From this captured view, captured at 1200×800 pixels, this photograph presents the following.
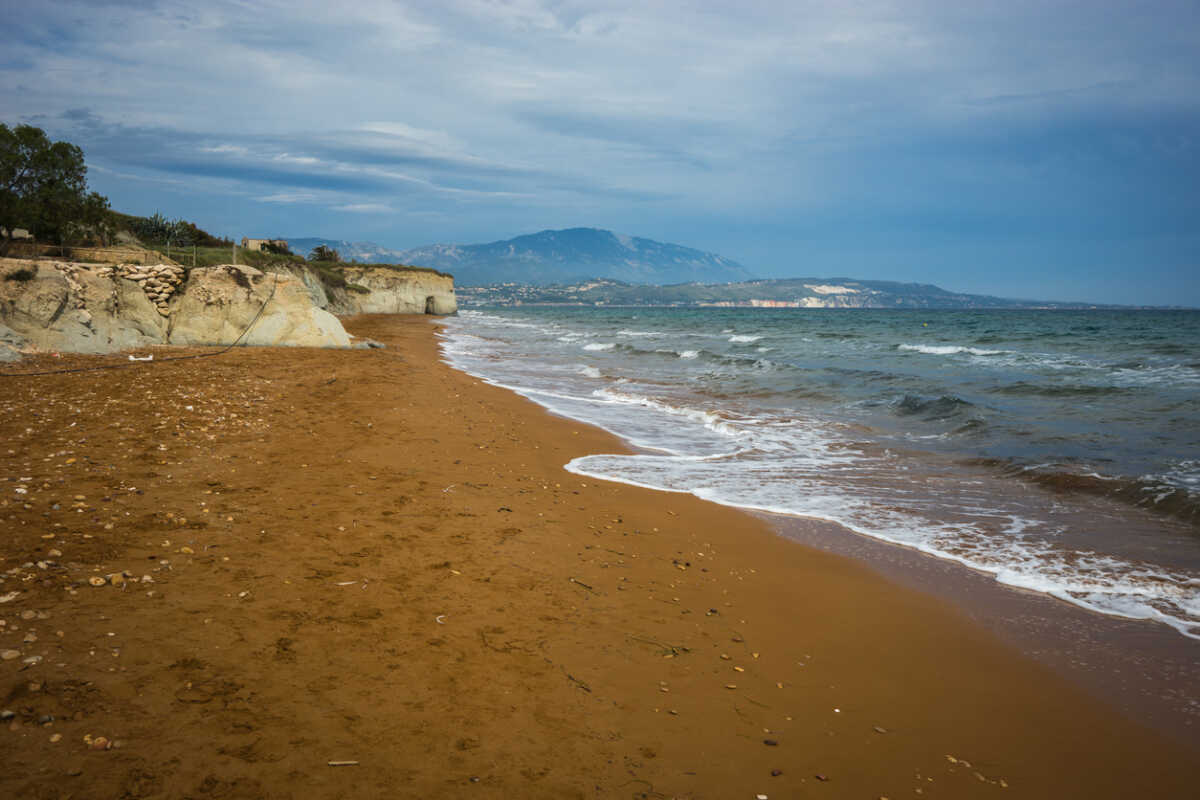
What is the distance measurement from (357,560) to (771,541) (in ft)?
13.5

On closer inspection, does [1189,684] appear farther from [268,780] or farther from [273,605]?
[273,605]

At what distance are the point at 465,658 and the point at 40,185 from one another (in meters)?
29.0

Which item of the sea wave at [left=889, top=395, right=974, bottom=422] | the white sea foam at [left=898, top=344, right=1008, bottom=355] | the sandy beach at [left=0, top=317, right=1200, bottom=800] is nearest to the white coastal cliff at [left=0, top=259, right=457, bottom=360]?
the sandy beach at [left=0, top=317, right=1200, bottom=800]

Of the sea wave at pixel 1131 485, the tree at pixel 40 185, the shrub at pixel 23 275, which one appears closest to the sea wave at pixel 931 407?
Answer: the sea wave at pixel 1131 485

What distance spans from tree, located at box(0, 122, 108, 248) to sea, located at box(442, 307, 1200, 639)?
16.0 m

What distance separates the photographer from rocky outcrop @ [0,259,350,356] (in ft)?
45.8

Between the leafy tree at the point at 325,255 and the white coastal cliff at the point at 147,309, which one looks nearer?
the white coastal cliff at the point at 147,309

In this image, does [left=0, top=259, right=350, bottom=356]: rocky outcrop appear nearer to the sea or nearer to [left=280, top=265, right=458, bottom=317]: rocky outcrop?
the sea

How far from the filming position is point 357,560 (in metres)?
4.87

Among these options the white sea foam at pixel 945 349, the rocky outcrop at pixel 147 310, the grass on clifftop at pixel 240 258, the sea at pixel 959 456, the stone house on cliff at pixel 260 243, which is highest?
the stone house on cliff at pixel 260 243

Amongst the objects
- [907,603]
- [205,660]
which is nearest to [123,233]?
[205,660]

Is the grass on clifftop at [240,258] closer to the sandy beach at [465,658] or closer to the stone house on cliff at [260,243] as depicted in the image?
the stone house on cliff at [260,243]

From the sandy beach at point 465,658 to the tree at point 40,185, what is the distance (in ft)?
70.0

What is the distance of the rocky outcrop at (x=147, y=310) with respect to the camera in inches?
550
